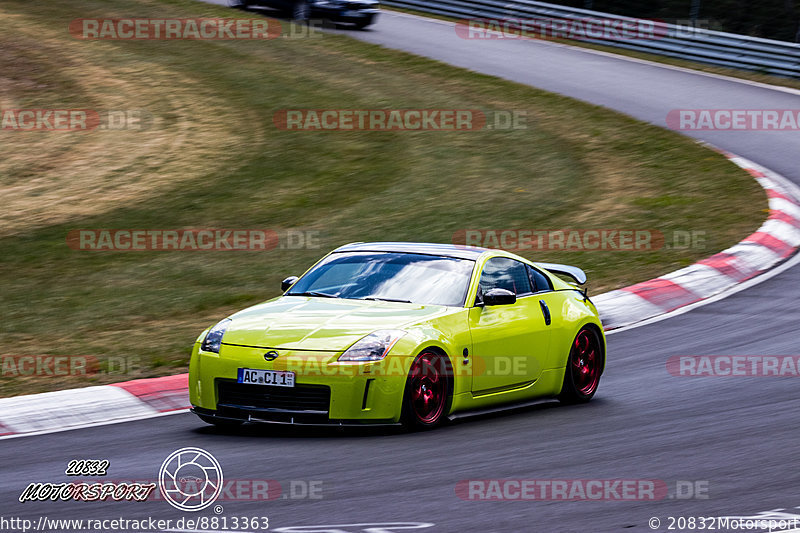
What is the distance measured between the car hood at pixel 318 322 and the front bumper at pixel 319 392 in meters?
0.11

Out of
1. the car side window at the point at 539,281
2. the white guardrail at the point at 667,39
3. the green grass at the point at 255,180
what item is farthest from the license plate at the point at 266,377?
the white guardrail at the point at 667,39

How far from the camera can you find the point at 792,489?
645cm

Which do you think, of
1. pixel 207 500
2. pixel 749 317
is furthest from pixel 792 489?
pixel 749 317

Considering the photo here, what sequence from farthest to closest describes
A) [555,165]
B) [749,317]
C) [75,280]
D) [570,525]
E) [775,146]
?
1. [775,146]
2. [555,165]
3. [75,280]
4. [749,317]
5. [570,525]

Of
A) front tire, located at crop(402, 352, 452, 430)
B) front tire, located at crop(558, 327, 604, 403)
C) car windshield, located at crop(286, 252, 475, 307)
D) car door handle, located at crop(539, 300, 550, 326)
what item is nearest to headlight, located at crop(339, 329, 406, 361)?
front tire, located at crop(402, 352, 452, 430)

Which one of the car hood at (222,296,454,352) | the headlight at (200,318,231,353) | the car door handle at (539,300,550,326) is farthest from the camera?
the car door handle at (539,300,550,326)

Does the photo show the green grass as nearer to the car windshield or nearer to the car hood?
the car windshield

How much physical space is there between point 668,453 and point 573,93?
717 inches

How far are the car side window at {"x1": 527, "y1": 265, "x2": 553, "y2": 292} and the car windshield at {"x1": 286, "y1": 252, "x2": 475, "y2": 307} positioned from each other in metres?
0.69

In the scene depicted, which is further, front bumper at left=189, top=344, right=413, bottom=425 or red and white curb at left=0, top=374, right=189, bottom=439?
red and white curb at left=0, top=374, right=189, bottom=439

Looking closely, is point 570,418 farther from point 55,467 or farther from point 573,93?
point 573,93

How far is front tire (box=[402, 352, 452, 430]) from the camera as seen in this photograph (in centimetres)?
781

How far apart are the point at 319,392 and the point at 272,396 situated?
0.33 metres

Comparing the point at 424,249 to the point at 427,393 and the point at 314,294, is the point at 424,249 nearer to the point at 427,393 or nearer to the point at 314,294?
the point at 314,294
